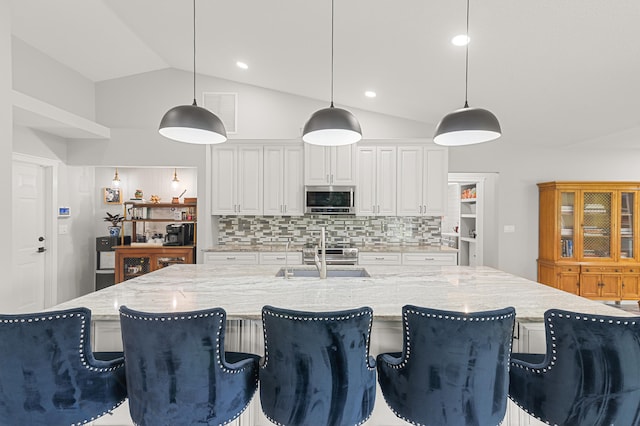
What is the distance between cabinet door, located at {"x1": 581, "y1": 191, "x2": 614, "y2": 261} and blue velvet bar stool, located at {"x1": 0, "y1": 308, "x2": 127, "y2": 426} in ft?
17.8

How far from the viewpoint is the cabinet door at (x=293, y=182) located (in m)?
4.64

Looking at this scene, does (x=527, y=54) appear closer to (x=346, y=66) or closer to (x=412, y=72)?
(x=412, y=72)

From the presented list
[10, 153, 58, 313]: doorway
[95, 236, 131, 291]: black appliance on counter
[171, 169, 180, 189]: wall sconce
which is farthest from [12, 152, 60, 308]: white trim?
[171, 169, 180, 189]: wall sconce

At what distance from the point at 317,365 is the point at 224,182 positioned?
3.78m

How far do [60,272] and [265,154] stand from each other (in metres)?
3.21

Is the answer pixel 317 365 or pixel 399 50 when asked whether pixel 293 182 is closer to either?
pixel 399 50

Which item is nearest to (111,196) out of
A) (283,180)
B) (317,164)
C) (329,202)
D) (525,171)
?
(283,180)

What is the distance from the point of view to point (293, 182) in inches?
183

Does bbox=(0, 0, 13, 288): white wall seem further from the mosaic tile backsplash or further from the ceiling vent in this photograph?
the mosaic tile backsplash

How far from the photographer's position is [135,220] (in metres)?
4.96

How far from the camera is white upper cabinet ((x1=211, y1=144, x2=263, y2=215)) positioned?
15.3 ft

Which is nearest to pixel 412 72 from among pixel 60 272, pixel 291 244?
pixel 291 244

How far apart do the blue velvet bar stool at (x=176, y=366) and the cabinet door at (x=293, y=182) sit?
3.39 m

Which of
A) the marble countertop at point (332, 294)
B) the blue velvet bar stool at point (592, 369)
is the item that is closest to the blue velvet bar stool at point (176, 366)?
the marble countertop at point (332, 294)
